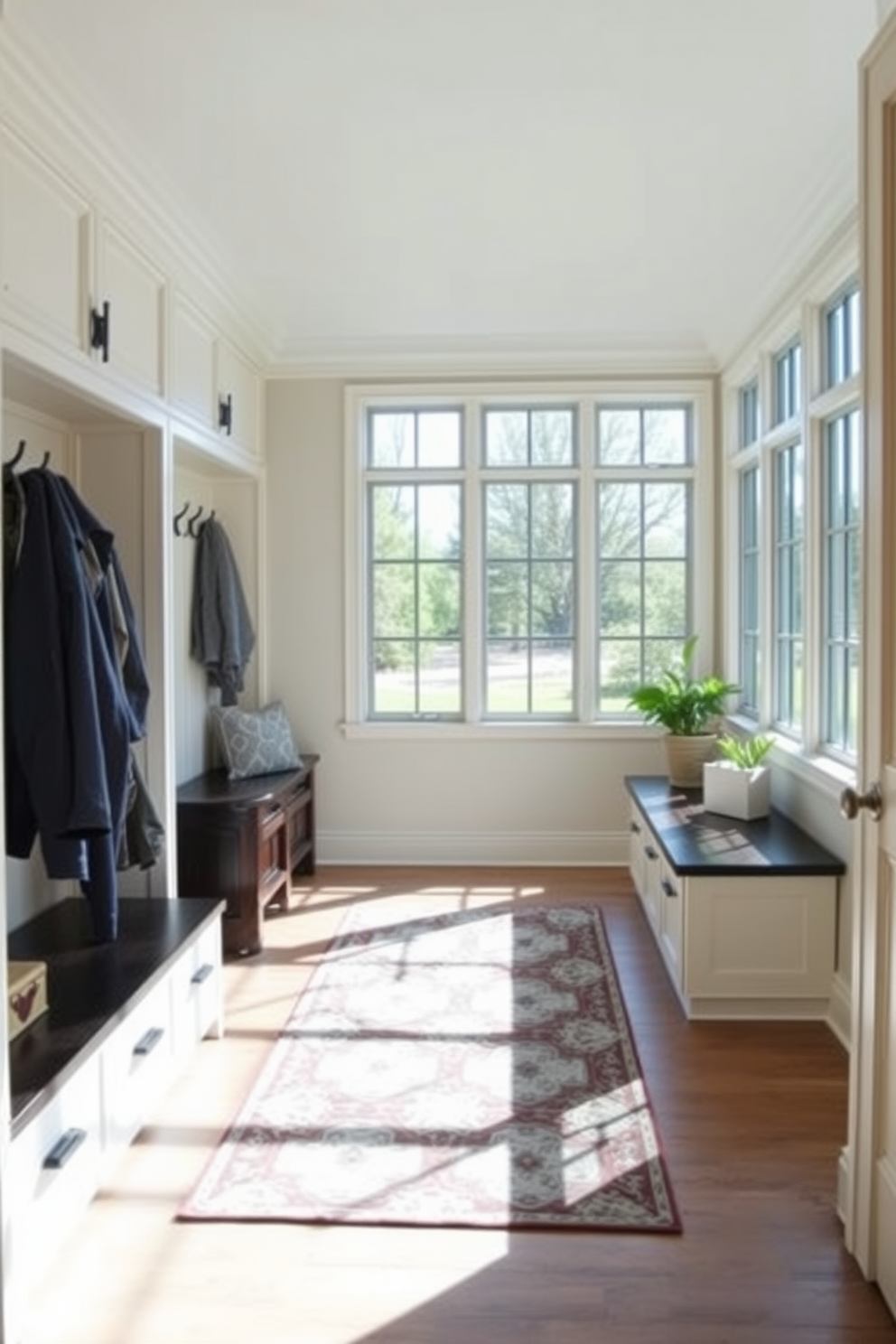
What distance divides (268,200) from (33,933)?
254 centimetres

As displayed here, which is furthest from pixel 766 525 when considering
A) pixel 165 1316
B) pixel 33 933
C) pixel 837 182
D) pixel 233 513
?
pixel 165 1316

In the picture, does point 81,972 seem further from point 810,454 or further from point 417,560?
point 417,560

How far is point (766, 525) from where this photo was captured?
402cm

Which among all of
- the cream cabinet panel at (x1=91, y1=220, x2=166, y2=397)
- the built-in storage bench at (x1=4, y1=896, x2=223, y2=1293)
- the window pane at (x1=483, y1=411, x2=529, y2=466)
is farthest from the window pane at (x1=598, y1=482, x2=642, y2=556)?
the built-in storage bench at (x1=4, y1=896, x2=223, y2=1293)

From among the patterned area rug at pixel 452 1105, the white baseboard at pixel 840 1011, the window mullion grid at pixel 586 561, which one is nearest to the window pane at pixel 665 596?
the window mullion grid at pixel 586 561

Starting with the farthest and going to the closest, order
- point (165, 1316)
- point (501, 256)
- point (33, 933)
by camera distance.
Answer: point (501, 256) < point (33, 933) < point (165, 1316)

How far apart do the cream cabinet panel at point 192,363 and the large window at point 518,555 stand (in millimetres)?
1241

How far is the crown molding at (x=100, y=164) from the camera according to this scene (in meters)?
2.21

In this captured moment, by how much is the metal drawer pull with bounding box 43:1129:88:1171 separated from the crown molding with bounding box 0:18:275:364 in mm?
2236

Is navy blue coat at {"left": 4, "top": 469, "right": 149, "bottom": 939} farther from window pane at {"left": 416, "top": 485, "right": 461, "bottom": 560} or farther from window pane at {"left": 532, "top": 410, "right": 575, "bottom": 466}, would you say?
window pane at {"left": 532, "top": 410, "right": 575, "bottom": 466}

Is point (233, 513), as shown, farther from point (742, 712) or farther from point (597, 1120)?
point (597, 1120)

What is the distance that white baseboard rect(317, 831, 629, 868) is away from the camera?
16.4ft

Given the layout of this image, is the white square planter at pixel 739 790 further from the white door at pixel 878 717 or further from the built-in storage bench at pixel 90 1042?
the built-in storage bench at pixel 90 1042

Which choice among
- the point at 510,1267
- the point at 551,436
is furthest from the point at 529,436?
the point at 510,1267
